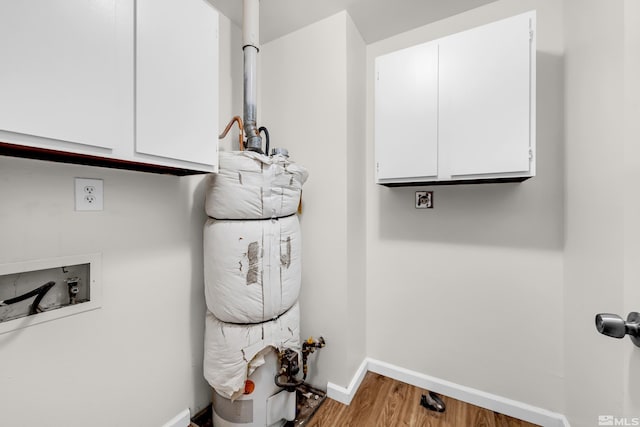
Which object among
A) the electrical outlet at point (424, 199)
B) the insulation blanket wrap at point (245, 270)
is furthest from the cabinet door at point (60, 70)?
A: the electrical outlet at point (424, 199)

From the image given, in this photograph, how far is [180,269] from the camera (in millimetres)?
1352

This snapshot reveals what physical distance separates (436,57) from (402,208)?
0.92 meters

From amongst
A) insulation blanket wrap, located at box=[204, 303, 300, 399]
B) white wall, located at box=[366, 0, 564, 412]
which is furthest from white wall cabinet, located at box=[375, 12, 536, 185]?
insulation blanket wrap, located at box=[204, 303, 300, 399]

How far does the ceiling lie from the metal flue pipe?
0.64 feet

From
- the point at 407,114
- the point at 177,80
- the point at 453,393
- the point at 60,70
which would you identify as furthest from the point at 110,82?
the point at 453,393

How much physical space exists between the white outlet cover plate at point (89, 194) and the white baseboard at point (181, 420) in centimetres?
113

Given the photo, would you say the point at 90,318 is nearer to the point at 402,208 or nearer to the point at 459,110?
the point at 402,208

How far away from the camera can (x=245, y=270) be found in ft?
3.87

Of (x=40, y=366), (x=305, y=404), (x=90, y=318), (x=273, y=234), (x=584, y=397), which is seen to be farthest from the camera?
(x=305, y=404)

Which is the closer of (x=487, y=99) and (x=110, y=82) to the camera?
(x=110, y=82)

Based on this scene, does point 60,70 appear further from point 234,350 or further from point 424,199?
point 424,199

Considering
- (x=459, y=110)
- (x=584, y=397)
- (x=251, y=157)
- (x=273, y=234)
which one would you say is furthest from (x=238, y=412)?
(x=459, y=110)

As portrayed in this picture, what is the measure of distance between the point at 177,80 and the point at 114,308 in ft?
3.28

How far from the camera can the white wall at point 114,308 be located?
87 centimetres
